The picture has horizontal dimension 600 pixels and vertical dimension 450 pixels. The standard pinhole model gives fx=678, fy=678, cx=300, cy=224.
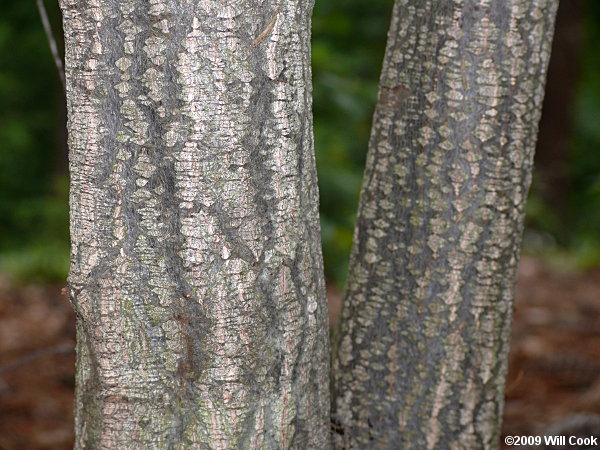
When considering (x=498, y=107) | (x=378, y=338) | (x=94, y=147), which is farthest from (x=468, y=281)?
(x=94, y=147)

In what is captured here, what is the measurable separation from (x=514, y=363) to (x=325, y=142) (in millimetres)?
2366

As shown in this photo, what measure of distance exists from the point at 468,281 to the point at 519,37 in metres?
0.65

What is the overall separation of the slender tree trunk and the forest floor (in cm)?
31

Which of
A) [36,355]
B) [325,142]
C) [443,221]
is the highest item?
[443,221]

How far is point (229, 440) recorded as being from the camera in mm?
1453

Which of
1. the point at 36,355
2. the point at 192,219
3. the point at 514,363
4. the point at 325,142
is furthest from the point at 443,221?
the point at 325,142

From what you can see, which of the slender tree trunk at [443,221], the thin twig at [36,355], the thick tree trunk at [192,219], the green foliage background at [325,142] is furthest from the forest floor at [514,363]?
the thick tree trunk at [192,219]

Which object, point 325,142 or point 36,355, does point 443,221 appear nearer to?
point 36,355

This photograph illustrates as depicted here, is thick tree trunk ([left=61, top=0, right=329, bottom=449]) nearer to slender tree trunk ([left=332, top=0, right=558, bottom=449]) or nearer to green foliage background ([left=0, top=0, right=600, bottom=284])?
slender tree trunk ([left=332, top=0, right=558, bottom=449])

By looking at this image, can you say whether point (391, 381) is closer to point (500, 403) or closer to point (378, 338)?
point (378, 338)

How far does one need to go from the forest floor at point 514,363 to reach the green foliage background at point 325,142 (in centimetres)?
80

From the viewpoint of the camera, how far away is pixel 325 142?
5371mm

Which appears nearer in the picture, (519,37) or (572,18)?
(519,37)

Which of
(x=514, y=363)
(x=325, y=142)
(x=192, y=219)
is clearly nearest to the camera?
(x=192, y=219)
